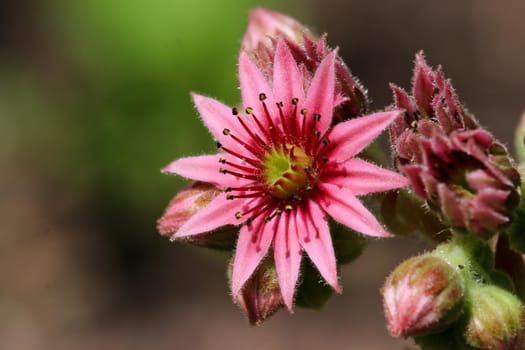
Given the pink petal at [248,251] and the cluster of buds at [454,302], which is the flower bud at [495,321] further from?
the pink petal at [248,251]

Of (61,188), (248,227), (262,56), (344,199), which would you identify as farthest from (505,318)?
(61,188)

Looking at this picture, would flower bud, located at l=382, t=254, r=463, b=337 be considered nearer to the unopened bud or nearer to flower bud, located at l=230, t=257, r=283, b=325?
flower bud, located at l=230, t=257, r=283, b=325

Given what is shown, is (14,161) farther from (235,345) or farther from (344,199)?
(344,199)

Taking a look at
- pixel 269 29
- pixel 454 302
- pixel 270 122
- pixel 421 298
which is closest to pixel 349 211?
pixel 421 298

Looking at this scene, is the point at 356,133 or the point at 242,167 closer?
the point at 356,133

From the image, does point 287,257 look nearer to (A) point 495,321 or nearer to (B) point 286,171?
(B) point 286,171

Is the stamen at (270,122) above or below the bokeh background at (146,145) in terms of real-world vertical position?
above

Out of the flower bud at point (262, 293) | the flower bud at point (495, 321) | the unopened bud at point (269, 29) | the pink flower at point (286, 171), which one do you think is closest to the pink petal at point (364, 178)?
the pink flower at point (286, 171)
